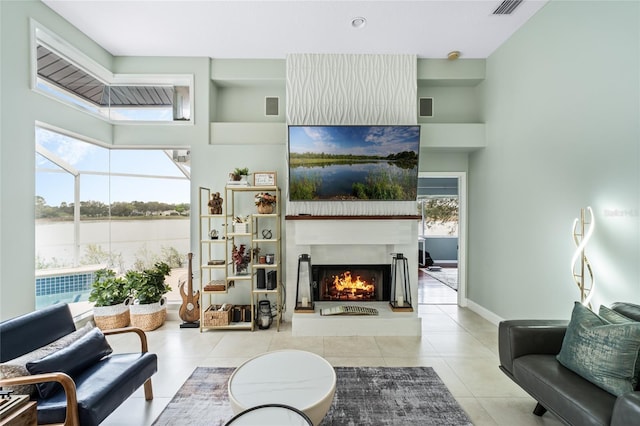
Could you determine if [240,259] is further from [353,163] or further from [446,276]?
[446,276]

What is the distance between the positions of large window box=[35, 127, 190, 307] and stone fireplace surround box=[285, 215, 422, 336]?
1711 millimetres

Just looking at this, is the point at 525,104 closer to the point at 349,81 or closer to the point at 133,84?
the point at 349,81

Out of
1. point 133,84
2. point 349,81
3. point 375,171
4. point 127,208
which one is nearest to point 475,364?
point 375,171

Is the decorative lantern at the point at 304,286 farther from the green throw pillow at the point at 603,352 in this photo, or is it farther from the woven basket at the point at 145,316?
the green throw pillow at the point at 603,352

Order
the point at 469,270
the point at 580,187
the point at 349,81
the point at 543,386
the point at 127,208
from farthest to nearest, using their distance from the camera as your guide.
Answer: the point at 469,270 → the point at 127,208 → the point at 349,81 → the point at 580,187 → the point at 543,386

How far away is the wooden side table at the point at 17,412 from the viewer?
4.47 ft

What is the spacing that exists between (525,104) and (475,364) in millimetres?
3019

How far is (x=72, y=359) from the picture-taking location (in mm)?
1976

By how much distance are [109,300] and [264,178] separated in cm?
258

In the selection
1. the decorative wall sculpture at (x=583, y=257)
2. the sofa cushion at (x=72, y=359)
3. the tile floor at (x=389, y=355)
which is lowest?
the tile floor at (x=389, y=355)

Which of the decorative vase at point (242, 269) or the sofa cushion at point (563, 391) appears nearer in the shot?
the sofa cushion at point (563, 391)

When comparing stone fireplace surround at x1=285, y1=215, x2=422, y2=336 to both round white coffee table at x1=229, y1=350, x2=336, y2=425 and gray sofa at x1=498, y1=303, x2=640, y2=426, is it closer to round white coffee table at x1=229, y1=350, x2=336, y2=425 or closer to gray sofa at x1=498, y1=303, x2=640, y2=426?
round white coffee table at x1=229, y1=350, x2=336, y2=425

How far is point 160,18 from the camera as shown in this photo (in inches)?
131

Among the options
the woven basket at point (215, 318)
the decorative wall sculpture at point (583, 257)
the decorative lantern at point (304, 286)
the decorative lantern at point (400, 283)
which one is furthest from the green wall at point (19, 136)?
the decorative wall sculpture at point (583, 257)
